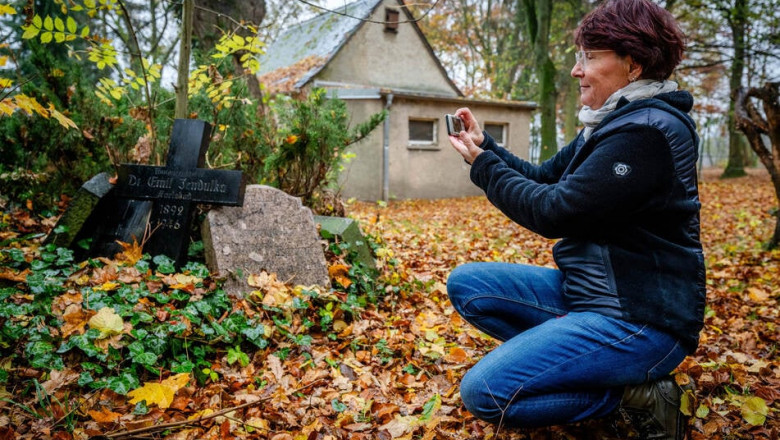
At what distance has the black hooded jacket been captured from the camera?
5.11 feet

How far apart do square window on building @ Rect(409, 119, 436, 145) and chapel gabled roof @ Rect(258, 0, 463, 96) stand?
3.14m

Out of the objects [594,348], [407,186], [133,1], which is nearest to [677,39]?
[594,348]

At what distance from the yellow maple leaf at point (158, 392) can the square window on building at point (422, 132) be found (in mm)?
11216

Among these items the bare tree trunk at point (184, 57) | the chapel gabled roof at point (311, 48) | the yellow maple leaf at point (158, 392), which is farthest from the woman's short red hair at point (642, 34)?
the chapel gabled roof at point (311, 48)

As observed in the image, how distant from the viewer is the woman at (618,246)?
1583mm

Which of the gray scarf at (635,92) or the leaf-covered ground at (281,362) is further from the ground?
the gray scarf at (635,92)

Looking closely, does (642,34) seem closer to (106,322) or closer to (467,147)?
(467,147)

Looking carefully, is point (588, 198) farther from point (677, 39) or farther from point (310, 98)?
point (310, 98)

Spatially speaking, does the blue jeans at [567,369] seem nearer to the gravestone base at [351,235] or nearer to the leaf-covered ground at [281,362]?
the leaf-covered ground at [281,362]

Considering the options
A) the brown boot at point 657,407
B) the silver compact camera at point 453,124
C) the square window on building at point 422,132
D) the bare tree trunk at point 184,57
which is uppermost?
the square window on building at point 422,132

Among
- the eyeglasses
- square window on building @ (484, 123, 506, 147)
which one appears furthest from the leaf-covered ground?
square window on building @ (484, 123, 506, 147)

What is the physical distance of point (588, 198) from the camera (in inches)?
62.6

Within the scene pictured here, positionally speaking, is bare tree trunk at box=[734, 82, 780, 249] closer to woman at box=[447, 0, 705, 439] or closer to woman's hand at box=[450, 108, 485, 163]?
woman at box=[447, 0, 705, 439]

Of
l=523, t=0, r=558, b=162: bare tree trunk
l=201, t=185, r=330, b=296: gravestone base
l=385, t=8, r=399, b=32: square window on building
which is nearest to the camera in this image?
l=201, t=185, r=330, b=296: gravestone base
